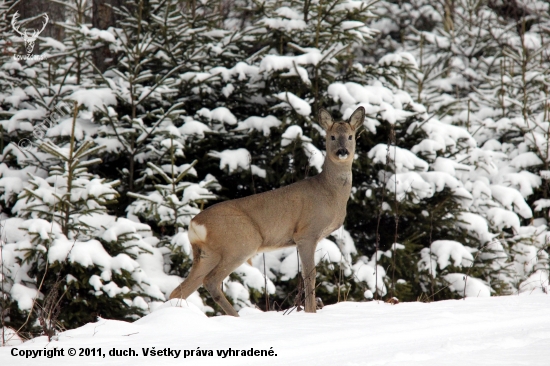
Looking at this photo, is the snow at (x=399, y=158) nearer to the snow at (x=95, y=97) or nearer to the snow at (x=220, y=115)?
the snow at (x=220, y=115)

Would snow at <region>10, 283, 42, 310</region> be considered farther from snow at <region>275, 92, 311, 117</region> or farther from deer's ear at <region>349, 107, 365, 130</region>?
snow at <region>275, 92, 311, 117</region>

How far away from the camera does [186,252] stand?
684cm

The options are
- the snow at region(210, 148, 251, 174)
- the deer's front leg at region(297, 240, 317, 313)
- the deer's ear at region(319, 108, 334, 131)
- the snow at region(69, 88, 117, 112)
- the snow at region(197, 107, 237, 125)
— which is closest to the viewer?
the deer's front leg at region(297, 240, 317, 313)

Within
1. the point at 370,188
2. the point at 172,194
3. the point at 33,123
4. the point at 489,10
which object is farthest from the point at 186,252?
the point at 489,10

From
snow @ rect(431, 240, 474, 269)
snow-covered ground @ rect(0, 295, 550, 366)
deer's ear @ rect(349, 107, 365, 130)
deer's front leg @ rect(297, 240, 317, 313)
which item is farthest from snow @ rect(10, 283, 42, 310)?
snow @ rect(431, 240, 474, 269)

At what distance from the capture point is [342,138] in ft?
19.6

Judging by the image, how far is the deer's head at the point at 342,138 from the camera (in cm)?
593

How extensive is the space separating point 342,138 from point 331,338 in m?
2.62

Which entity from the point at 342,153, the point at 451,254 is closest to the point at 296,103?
the point at 342,153

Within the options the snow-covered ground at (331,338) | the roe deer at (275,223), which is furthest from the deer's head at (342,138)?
the snow-covered ground at (331,338)

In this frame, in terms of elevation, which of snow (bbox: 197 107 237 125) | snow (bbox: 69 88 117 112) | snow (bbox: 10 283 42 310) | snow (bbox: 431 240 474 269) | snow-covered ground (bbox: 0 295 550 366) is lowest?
snow (bbox: 431 240 474 269)

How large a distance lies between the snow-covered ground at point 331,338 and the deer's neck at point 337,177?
1511mm

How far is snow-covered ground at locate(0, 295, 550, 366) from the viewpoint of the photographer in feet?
10.6

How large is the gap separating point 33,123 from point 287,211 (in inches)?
180
